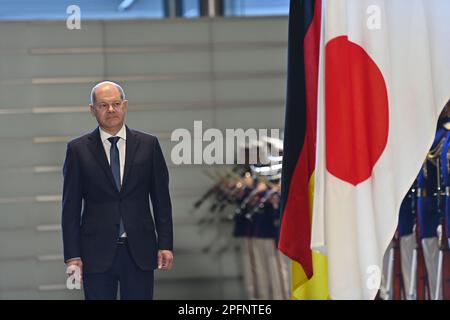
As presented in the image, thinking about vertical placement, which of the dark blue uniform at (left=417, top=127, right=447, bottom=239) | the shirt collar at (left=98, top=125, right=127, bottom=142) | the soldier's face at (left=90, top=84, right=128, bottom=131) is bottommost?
the dark blue uniform at (left=417, top=127, right=447, bottom=239)

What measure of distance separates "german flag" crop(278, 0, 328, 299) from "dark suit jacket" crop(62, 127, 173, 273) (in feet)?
1.62

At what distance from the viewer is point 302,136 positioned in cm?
430

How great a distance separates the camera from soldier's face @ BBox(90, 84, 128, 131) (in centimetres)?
434

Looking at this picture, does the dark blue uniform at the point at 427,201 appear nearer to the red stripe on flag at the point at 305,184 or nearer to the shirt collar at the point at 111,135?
the red stripe on flag at the point at 305,184

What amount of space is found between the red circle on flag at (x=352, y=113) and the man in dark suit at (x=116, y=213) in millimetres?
735

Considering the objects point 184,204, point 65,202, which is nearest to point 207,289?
point 184,204

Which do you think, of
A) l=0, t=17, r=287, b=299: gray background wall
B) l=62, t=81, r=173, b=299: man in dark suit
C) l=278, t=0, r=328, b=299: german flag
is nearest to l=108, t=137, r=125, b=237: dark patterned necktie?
l=62, t=81, r=173, b=299: man in dark suit

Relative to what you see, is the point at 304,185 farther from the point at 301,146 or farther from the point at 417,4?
the point at 417,4

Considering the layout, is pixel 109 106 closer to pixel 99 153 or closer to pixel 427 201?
pixel 99 153

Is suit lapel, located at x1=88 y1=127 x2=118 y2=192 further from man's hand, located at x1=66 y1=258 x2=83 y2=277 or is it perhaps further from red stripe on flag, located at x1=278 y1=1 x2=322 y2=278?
red stripe on flag, located at x1=278 y1=1 x2=322 y2=278

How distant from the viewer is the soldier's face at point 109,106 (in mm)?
4344

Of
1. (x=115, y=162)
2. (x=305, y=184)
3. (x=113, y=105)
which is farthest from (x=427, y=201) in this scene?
(x=113, y=105)

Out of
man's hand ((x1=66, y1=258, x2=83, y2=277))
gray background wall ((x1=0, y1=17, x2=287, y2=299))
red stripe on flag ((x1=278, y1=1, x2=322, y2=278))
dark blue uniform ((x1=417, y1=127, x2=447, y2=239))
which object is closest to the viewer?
red stripe on flag ((x1=278, y1=1, x2=322, y2=278))

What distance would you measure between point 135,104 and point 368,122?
7882 millimetres
